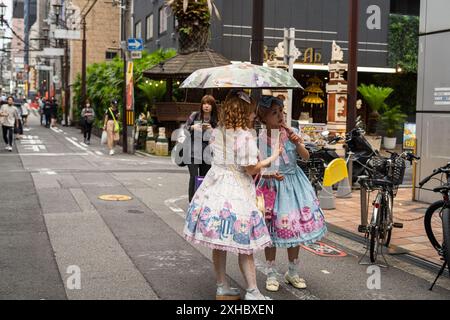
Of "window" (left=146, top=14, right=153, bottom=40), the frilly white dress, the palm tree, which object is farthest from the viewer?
"window" (left=146, top=14, right=153, bottom=40)

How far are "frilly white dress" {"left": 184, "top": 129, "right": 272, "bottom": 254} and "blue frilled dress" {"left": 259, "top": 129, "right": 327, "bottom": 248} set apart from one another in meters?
0.40

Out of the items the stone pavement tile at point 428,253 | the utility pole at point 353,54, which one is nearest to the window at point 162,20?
the utility pole at point 353,54

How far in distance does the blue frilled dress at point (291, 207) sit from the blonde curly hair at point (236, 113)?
0.52 metres

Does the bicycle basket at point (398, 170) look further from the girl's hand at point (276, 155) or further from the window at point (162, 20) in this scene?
the window at point (162, 20)

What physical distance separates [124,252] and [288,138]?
8.37 ft

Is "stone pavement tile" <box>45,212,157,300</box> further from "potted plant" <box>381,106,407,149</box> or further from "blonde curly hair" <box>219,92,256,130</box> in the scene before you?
"potted plant" <box>381,106,407,149</box>

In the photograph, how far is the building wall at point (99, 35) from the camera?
49219 millimetres

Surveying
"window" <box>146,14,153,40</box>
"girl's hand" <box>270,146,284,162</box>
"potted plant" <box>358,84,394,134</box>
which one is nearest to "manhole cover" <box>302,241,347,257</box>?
"girl's hand" <box>270,146,284,162</box>

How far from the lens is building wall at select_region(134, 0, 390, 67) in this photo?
Result: 2520cm

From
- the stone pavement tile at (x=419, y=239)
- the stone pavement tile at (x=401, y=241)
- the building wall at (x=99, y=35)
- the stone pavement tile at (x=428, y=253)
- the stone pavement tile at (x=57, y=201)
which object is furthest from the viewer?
the building wall at (x=99, y=35)

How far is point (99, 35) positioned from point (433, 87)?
141 ft

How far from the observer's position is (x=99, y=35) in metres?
49.7
